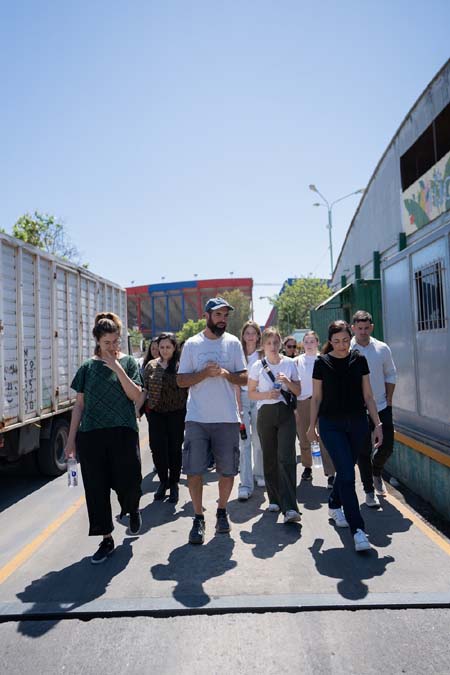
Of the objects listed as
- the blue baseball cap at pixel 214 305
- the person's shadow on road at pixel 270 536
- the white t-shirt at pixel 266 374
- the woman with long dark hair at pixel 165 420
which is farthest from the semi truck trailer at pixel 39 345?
the person's shadow on road at pixel 270 536

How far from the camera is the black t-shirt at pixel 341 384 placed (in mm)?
4922

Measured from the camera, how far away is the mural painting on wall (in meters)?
9.78

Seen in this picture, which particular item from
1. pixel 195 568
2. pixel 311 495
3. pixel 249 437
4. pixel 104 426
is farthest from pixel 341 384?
pixel 249 437

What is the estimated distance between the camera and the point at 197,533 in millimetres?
4965

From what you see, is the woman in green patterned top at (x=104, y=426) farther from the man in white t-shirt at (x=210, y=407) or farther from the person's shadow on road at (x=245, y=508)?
the person's shadow on road at (x=245, y=508)

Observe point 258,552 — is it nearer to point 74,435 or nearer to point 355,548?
point 355,548

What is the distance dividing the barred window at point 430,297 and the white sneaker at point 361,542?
8.85 ft

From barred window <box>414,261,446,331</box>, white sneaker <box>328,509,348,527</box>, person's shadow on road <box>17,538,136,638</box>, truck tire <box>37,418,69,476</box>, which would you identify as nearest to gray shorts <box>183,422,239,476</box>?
person's shadow on road <box>17,538,136,638</box>

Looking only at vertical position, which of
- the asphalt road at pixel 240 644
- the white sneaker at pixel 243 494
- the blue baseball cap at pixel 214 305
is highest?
the blue baseball cap at pixel 214 305

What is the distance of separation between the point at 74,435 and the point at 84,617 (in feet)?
4.78

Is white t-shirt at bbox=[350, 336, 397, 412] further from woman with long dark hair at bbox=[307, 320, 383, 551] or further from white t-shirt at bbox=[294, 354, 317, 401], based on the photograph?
white t-shirt at bbox=[294, 354, 317, 401]

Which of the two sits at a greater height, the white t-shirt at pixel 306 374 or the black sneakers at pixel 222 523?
the white t-shirt at pixel 306 374

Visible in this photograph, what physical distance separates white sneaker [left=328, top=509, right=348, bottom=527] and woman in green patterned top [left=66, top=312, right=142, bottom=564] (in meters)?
1.87

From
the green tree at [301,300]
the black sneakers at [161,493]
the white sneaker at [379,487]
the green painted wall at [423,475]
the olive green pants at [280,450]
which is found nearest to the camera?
the olive green pants at [280,450]
